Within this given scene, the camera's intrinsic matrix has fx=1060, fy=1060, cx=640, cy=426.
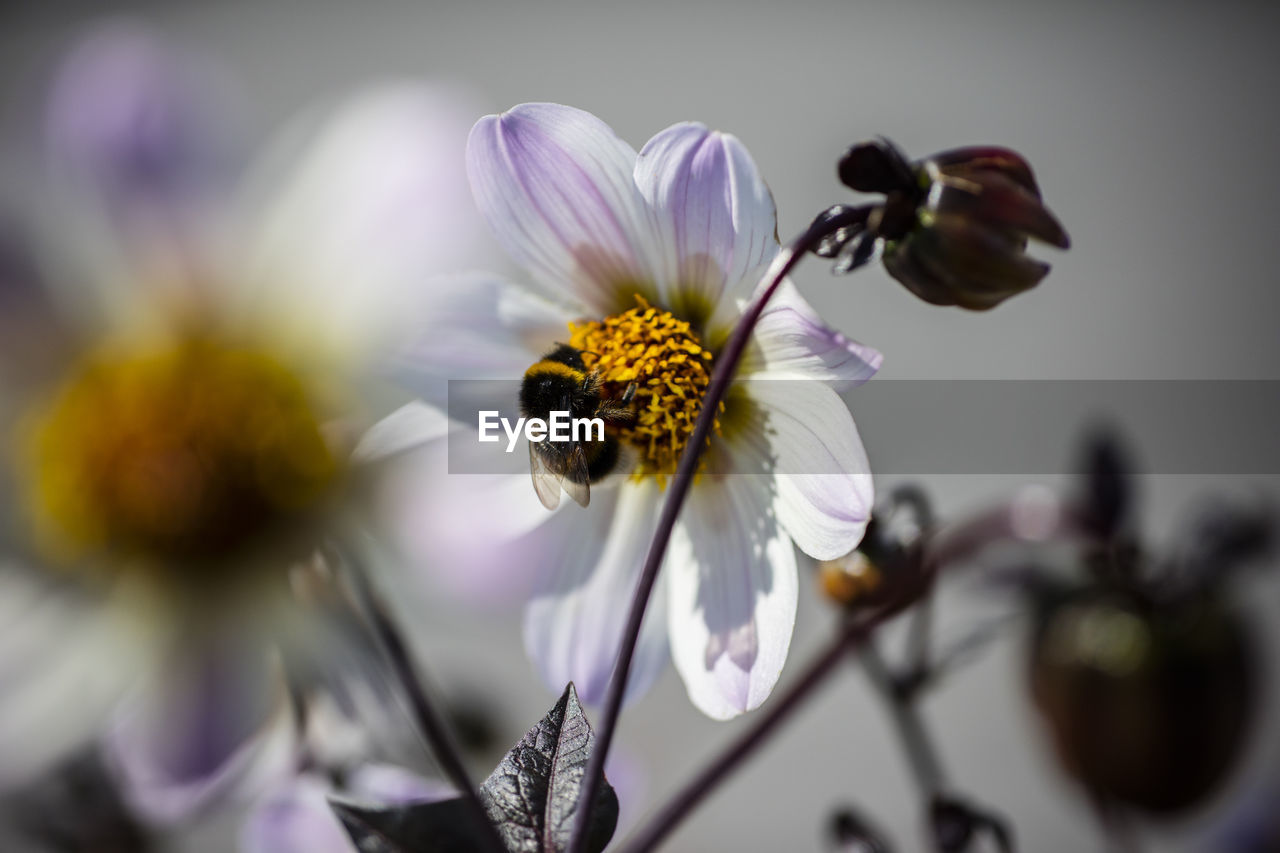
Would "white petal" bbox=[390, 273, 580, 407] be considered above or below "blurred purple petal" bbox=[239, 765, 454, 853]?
above

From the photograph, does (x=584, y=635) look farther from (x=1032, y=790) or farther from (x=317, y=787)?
(x=1032, y=790)

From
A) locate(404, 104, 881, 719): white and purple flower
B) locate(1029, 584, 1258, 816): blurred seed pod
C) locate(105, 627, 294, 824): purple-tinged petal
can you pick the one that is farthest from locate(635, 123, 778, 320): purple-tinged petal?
locate(1029, 584, 1258, 816): blurred seed pod

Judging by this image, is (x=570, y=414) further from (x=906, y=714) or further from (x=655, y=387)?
(x=906, y=714)

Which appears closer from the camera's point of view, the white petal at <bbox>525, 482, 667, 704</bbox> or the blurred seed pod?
the white petal at <bbox>525, 482, 667, 704</bbox>

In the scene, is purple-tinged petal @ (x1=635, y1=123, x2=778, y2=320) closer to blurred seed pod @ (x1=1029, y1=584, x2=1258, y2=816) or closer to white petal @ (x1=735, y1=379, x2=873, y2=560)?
white petal @ (x1=735, y1=379, x2=873, y2=560)

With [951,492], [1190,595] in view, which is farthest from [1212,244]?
[1190,595]

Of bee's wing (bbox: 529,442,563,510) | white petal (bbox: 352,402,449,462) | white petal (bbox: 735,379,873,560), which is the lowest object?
bee's wing (bbox: 529,442,563,510)

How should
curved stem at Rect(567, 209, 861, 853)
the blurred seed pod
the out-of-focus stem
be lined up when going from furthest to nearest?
the blurred seed pod → the out-of-focus stem → curved stem at Rect(567, 209, 861, 853)
